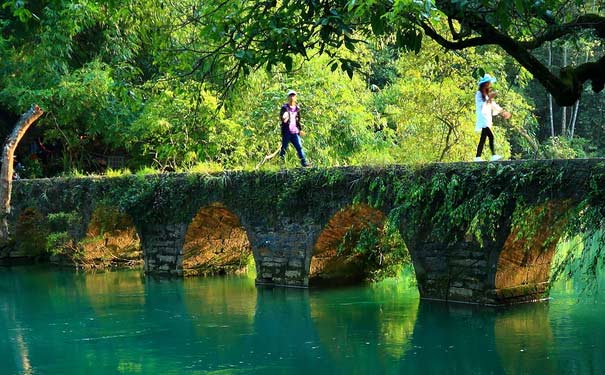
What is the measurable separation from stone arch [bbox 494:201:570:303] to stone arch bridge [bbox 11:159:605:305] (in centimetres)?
1

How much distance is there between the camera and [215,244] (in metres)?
14.8

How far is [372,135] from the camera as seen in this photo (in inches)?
649

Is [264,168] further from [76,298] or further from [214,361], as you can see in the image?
[214,361]

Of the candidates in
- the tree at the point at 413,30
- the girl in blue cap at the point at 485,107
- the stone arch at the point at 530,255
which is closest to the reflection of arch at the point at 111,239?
the girl in blue cap at the point at 485,107

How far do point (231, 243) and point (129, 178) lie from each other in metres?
2.14

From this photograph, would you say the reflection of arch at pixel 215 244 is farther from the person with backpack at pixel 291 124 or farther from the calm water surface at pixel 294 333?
the person with backpack at pixel 291 124

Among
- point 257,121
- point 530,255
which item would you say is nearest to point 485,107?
point 530,255

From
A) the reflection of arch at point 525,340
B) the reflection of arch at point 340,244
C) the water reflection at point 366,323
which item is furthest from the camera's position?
the reflection of arch at point 340,244

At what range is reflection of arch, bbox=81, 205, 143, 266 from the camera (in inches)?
634

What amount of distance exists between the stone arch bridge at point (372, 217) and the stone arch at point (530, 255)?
0.01 m

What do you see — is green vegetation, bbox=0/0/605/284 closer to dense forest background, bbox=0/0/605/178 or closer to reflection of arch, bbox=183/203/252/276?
dense forest background, bbox=0/0/605/178

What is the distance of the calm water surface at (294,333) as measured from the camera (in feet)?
26.3

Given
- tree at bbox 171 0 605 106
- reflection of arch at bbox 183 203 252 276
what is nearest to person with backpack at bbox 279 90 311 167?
reflection of arch at bbox 183 203 252 276

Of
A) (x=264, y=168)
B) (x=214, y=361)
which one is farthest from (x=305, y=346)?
(x=264, y=168)
